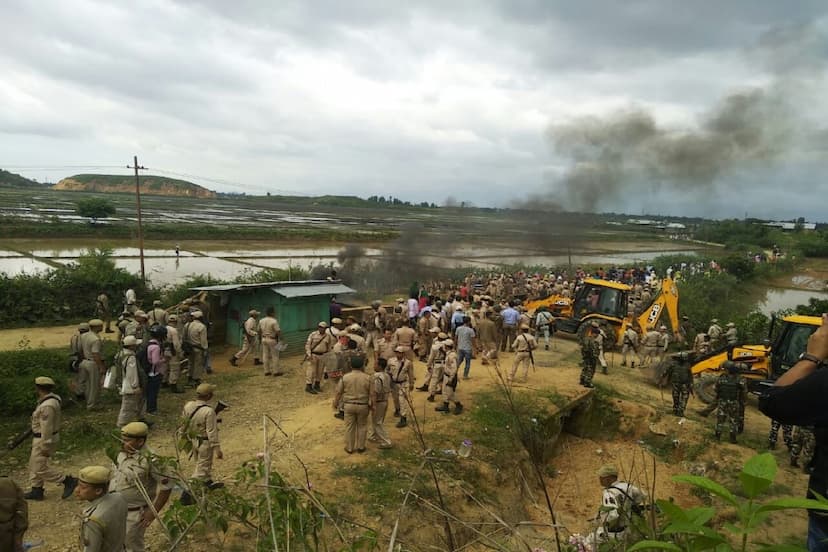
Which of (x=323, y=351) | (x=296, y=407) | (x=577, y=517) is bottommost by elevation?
(x=577, y=517)

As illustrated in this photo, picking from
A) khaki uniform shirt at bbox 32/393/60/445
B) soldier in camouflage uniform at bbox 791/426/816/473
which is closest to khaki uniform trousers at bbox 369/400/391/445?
khaki uniform shirt at bbox 32/393/60/445

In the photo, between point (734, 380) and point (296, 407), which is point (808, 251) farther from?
point (296, 407)

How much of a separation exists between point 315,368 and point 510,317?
18.9 ft

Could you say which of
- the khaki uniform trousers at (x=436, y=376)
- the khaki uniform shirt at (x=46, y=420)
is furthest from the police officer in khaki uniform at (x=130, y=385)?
the khaki uniform trousers at (x=436, y=376)

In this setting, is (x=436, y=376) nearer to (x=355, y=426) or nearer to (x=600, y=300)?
(x=355, y=426)

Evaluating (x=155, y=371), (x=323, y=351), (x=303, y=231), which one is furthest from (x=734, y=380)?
(x=303, y=231)

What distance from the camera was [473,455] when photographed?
8148mm

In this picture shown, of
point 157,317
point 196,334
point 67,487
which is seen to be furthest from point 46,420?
point 157,317

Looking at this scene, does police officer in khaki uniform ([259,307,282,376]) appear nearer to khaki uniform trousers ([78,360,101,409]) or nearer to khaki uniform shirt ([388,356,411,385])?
khaki uniform trousers ([78,360,101,409])

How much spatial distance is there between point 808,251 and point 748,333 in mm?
45497

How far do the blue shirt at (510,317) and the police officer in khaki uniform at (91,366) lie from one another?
9.25 metres

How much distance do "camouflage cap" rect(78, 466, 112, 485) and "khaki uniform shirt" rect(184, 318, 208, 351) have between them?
6930mm

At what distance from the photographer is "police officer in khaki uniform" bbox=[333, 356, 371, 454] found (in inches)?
293

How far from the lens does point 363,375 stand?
755 centimetres
